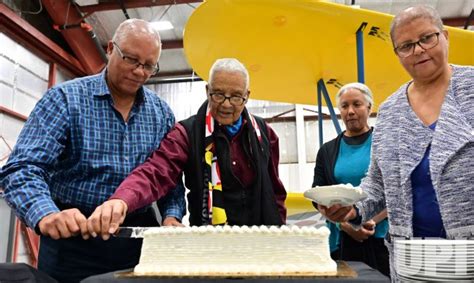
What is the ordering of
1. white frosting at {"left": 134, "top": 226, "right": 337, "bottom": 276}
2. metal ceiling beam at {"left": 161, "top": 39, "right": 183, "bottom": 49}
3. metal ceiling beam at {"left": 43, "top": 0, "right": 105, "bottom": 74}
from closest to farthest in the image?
white frosting at {"left": 134, "top": 226, "right": 337, "bottom": 276}
metal ceiling beam at {"left": 43, "top": 0, "right": 105, "bottom": 74}
metal ceiling beam at {"left": 161, "top": 39, "right": 183, "bottom": 49}

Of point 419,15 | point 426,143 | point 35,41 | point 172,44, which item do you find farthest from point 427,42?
point 172,44

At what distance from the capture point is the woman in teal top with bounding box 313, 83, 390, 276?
1.65 meters

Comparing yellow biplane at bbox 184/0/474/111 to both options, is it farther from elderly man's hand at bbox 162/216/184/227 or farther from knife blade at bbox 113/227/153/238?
knife blade at bbox 113/227/153/238

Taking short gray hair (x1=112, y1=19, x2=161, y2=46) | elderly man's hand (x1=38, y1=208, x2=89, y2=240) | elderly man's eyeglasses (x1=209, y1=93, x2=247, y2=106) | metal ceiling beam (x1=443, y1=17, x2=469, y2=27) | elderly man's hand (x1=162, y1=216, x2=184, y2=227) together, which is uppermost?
metal ceiling beam (x1=443, y1=17, x2=469, y2=27)

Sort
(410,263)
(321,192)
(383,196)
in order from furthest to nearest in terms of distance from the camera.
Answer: (383,196), (321,192), (410,263)

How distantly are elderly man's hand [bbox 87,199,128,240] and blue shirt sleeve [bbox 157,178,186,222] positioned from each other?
12.4 inches

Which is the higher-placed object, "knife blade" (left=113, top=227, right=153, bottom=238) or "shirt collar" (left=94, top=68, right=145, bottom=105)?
"shirt collar" (left=94, top=68, right=145, bottom=105)

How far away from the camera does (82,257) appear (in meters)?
1.18

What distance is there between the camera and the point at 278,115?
9.05 metres

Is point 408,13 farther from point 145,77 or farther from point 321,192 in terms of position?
point 145,77

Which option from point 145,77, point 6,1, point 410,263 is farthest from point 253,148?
point 6,1

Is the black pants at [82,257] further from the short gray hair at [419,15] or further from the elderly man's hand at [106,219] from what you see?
the short gray hair at [419,15]

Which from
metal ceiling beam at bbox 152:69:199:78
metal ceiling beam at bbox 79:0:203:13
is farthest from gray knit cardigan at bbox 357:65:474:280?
metal ceiling beam at bbox 152:69:199:78

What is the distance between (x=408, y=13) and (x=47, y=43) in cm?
662
